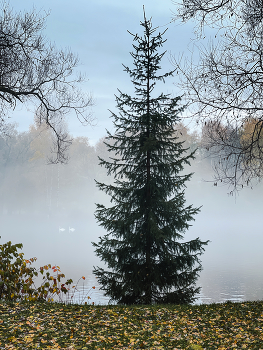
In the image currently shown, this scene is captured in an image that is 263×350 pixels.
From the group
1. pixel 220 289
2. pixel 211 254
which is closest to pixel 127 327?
pixel 220 289

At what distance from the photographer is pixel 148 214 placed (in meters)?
8.23

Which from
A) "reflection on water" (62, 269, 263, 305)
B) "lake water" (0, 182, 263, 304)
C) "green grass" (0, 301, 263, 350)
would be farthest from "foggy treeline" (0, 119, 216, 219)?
"green grass" (0, 301, 263, 350)

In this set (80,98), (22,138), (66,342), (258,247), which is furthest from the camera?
(22,138)

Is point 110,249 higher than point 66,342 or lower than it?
higher

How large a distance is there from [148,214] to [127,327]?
3.69 meters

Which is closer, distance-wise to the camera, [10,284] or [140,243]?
[10,284]

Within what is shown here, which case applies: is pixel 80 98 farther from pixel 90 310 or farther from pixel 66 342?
pixel 66 342

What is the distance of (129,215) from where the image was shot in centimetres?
838

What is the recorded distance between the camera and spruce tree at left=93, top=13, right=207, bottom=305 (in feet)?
26.4

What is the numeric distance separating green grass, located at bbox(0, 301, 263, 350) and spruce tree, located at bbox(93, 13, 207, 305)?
6.08ft

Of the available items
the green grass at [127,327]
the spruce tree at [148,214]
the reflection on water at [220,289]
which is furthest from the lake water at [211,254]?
the green grass at [127,327]

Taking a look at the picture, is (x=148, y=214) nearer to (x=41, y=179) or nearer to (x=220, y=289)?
(x=220, y=289)

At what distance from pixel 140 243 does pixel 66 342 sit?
4318 millimetres

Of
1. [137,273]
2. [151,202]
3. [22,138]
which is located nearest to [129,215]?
[151,202]
